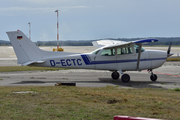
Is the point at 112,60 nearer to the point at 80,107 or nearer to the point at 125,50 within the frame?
the point at 125,50

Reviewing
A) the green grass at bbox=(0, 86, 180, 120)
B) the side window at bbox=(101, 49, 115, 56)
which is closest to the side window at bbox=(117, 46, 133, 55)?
the side window at bbox=(101, 49, 115, 56)

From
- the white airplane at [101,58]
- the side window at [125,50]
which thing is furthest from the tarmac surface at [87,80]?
the side window at [125,50]

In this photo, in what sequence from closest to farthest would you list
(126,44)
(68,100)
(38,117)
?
(38,117) → (68,100) → (126,44)

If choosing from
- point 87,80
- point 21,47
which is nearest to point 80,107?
point 87,80

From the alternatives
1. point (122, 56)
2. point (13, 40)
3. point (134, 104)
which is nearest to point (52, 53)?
point (13, 40)

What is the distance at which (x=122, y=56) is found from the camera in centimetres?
1672

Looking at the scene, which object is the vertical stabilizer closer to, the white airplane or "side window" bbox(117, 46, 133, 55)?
the white airplane

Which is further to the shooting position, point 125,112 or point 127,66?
point 127,66

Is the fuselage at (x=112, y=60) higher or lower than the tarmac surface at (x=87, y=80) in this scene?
higher

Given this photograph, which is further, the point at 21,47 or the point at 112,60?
the point at 112,60

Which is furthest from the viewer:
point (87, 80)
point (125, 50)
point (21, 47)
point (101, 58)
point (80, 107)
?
point (87, 80)

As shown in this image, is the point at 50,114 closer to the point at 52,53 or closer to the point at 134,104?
the point at 134,104

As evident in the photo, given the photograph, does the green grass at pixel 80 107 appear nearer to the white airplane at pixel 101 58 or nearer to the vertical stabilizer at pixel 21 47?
the vertical stabilizer at pixel 21 47

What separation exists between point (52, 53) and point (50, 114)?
1023 centimetres
